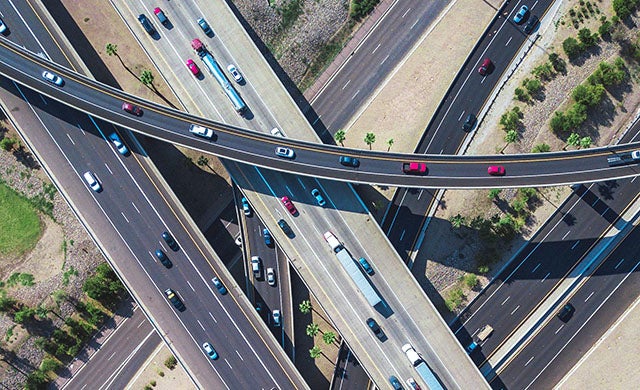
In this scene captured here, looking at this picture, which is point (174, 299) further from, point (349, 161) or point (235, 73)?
point (235, 73)

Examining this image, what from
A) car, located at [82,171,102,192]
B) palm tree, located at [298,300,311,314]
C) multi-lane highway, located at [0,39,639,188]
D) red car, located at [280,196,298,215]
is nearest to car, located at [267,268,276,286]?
palm tree, located at [298,300,311,314]

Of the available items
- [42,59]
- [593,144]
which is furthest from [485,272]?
[42,59]

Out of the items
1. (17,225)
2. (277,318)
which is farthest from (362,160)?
(17,225)

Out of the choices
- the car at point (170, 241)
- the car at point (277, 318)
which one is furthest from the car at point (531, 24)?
the car at point (170, 241)

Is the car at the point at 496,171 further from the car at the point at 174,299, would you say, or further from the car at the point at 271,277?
the car at the point at 174,299

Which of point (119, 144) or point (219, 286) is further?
point (119, 144)

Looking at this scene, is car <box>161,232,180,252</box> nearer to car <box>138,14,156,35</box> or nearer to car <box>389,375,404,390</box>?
car <box>138,14,156,35</box>
